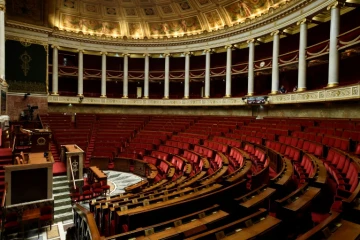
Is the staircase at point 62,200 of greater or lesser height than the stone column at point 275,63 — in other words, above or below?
below

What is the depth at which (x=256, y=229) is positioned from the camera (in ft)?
8.07

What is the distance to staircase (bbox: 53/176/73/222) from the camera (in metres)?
6.85

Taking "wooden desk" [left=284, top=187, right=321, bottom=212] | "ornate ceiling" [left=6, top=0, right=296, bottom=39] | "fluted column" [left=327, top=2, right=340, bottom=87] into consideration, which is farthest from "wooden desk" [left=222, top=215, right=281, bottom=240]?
"ornate ceiling" [left=6, top=0, right=296, bottom=39]

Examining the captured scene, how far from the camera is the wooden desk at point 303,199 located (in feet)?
9.11

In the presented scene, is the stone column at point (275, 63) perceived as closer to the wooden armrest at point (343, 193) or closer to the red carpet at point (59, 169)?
the wooden armrest at point (343, 193)

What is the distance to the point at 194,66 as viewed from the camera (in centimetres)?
2345

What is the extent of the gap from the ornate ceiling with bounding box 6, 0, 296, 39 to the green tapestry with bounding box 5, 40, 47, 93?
2.06 meters

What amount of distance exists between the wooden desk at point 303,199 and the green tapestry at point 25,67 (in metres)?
19.4

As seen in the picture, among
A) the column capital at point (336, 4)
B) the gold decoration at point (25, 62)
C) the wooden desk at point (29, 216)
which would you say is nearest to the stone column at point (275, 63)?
the column capital at point (336, 4)

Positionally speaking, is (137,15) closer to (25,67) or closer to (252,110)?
(25,67)

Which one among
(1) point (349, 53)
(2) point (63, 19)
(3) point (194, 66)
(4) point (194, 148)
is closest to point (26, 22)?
(2) point (63, 19)

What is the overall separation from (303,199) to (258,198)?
0.61 meters

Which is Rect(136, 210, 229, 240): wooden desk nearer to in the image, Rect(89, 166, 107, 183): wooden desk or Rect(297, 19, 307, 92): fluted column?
Rect(89, 166, 107, 183): wooden desk

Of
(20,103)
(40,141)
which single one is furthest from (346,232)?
(20,103)
